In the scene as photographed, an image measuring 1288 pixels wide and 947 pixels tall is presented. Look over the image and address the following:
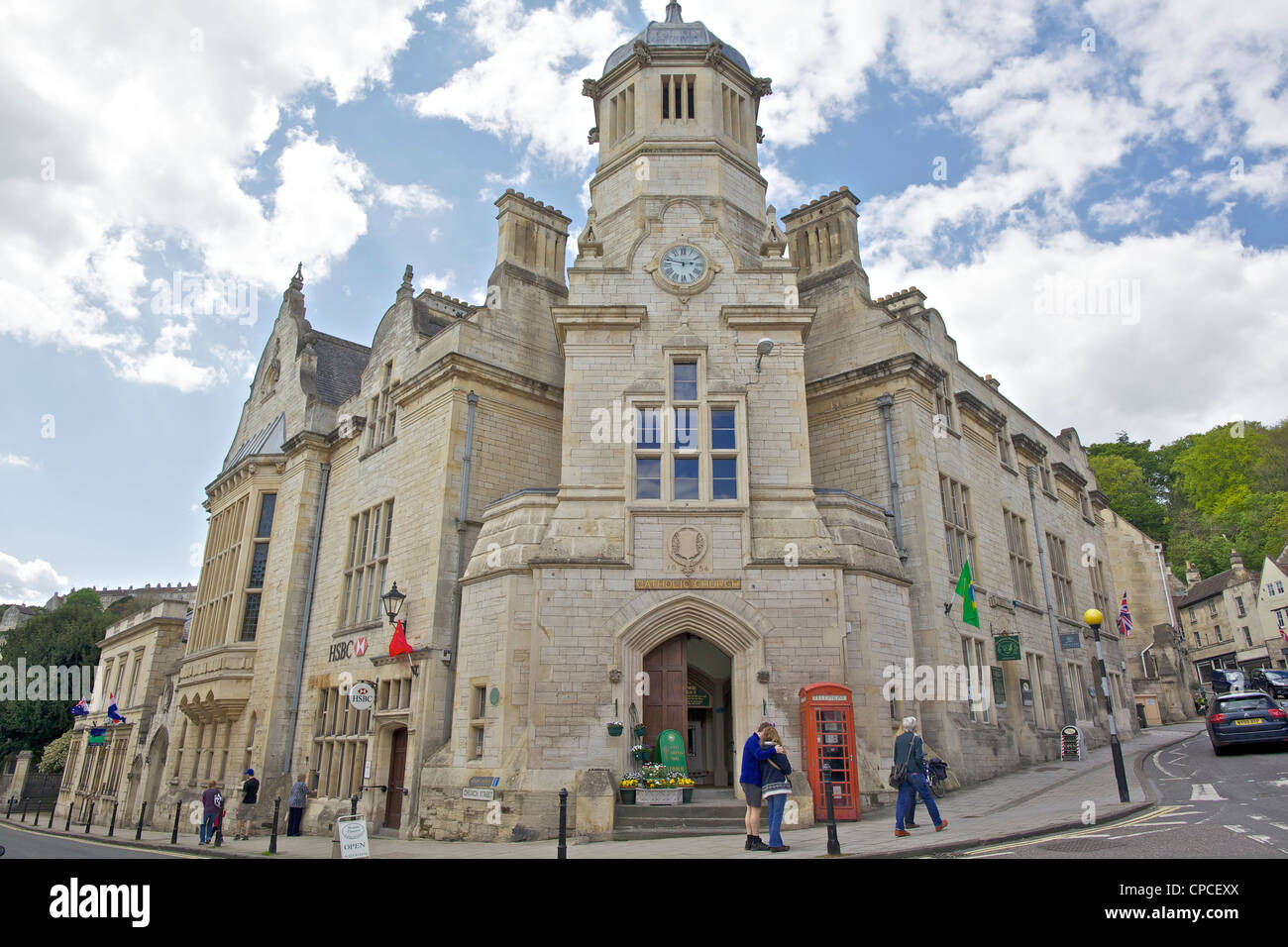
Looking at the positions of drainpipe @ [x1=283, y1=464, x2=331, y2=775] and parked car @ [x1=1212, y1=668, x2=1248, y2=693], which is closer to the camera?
drainpipe @ [x1=283, y1=464, x2=331, y2=775]

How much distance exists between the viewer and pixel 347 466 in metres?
26.5

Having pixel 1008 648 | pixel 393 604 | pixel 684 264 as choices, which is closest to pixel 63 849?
pixel 393 604

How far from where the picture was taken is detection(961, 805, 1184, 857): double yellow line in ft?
33.7

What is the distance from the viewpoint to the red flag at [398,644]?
65.2 feet

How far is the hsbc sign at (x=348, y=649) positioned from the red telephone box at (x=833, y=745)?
41.8 ft

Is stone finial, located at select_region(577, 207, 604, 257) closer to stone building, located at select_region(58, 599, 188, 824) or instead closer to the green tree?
stone building, located at select_region(58, 599, 188, 824)

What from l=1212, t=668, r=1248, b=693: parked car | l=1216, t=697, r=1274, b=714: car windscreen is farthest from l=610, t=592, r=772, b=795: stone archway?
l=1212, t=668, r=1248, b=693: parked car

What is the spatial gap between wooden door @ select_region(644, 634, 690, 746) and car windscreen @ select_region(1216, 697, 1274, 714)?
13.9 metres

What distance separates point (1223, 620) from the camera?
60531 mm

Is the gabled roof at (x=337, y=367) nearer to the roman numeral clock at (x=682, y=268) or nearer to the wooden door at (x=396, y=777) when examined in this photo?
the wooden door at (x=396, y=777)

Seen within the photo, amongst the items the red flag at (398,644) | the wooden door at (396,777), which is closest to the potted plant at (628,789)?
the wooden door at (396,777)

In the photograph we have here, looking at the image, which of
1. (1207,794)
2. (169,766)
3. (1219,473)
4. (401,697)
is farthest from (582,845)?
(1219,473)
